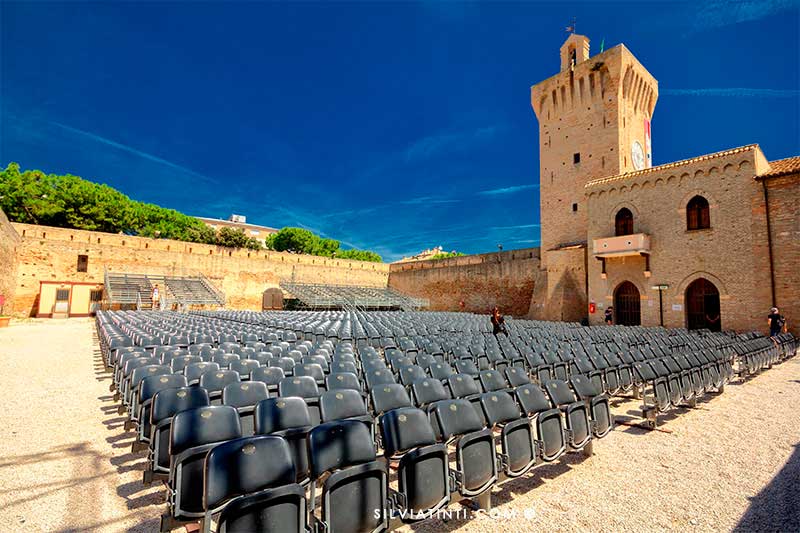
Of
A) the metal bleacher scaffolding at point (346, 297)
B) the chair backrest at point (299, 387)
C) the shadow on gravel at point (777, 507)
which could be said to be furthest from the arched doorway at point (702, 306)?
the metal bleacher scaffolding at point (346, 297)

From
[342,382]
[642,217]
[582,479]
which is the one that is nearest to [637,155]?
[642,217]

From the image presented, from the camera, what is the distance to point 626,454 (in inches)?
162

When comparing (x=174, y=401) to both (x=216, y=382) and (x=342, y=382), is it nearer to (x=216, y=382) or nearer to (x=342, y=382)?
(x=216, y=382)

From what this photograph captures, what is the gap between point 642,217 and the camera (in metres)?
17.7

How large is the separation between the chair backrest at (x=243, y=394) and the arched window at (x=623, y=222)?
19.3 metres

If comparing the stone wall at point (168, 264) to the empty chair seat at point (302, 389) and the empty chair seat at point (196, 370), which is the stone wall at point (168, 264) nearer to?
the empty chair seat at point (196, 370)

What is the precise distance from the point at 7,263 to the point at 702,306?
114 feet

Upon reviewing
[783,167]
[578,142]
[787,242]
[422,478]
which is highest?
[578,142]

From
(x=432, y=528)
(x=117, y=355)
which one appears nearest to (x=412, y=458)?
(x=432, y=528)

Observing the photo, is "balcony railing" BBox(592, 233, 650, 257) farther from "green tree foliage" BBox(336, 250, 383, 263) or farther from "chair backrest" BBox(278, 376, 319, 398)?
"green tree foliage" BBox(336, 250, 383, 263)

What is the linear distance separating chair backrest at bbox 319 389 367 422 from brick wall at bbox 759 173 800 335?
17137 mm

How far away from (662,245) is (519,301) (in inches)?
459

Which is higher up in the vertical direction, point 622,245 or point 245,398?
point 622,245

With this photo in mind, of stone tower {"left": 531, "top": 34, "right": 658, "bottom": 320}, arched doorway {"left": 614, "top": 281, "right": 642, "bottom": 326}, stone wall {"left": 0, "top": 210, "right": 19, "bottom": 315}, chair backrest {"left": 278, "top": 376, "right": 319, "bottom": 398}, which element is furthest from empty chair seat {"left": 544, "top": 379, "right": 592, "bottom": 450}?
stone wall {"left": 0, "top": 210, "right": 19, "bottom": 315}
